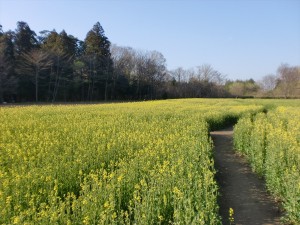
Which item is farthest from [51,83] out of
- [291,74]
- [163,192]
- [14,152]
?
[291,74]

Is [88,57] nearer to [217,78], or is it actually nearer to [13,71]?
[13,71]

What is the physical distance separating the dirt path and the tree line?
151ft

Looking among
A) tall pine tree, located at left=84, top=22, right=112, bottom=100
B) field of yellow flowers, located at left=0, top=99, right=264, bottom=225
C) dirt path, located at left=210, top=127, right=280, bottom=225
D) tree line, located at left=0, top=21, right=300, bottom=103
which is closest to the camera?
field of yellow flowers, located at left=0, top=99, right=264, bottom=225

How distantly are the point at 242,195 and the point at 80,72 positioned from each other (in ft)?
193

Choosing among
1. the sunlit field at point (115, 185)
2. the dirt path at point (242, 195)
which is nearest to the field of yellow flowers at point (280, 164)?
the sunlit field at point (115, 185)

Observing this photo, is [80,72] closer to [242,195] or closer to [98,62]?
[98,62]

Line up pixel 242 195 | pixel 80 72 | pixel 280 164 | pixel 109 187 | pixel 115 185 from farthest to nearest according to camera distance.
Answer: pixel 80 72 < pixel 242 195 < pixel 280 164 < pixel 115 185 < pixel 109 187

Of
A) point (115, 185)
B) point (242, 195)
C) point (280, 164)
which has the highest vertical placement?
point (115, 185)

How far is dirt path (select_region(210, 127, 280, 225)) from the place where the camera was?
8.12 meters

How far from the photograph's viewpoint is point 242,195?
32.2 feet

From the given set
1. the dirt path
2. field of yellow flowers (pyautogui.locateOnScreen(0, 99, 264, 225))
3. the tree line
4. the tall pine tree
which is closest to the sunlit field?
field of yellow flowers (pyautogui.locateOnScreen(0, 99, 264, 225))

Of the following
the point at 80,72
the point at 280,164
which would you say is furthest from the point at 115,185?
the point at 80,72

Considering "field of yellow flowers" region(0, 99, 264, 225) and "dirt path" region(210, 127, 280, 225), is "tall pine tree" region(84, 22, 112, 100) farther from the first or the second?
"field of yellow flowers" region(0, 99, 264, 225)

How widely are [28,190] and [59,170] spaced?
1.46m
